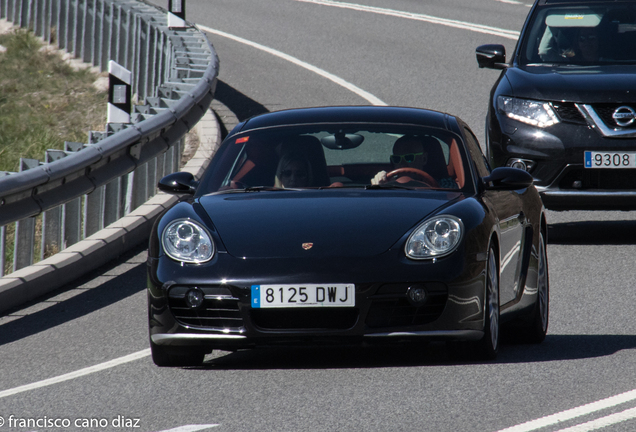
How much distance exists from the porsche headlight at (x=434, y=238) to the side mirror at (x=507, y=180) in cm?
74

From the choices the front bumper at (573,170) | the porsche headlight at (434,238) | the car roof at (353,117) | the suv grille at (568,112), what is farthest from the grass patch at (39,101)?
the porsche headlight at (434,238)

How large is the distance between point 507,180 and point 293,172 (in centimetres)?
117

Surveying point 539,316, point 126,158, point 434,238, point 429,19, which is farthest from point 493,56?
point 429,19

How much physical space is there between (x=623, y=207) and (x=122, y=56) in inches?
437

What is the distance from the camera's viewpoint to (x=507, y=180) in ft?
23.2

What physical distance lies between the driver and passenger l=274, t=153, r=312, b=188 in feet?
1.21

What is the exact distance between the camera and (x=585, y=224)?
39.8 ft

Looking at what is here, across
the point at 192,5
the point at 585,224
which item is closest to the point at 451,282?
the point at 585,224

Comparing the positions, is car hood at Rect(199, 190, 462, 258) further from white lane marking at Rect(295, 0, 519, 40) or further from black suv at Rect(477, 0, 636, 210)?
white lane marking at Rect(295, 0, 519, 40)

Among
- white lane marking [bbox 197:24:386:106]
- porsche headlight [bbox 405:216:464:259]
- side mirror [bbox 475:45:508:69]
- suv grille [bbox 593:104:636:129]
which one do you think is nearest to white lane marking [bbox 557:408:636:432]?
porsche headlight [bbox 405:216:464:259]

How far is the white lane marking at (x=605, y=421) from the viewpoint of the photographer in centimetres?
512

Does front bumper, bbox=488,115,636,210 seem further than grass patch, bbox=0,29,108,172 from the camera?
No

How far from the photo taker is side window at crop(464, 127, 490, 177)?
293 inches

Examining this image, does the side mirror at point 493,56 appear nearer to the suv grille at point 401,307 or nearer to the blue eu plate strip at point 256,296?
the suv grille at point 401,307
